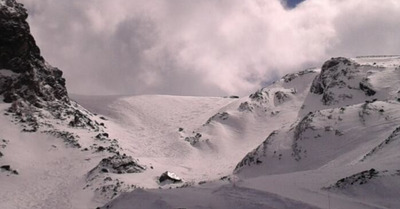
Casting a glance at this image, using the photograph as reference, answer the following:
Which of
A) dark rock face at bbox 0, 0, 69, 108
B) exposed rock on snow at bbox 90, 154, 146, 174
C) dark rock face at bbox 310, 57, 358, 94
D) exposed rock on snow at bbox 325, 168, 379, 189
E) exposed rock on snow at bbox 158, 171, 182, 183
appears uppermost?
dark rock face at bbox 310, 57, 358, 94

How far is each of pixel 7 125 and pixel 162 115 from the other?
36.6 meters

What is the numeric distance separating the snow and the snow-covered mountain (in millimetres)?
119

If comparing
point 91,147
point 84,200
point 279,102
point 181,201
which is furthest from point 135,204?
point 279,102

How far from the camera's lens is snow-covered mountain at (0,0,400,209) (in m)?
16.0

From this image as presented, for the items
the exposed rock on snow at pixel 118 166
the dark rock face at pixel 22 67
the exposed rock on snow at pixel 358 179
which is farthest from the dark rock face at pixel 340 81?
the exposed rock on snow at pixel 358 179

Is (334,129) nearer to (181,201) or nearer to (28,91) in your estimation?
(181,201)

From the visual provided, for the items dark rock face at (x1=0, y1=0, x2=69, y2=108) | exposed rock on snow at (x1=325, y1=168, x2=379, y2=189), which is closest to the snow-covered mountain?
exposed rock on snow at (x1=325, y1=168, x2=379, y2=189)

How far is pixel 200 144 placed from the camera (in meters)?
65.2

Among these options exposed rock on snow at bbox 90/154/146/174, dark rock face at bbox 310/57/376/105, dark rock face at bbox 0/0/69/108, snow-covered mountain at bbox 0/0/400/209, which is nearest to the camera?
snow-covered mountain at bbox 0/0/400/209

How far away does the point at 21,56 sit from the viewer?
6138 centimetres

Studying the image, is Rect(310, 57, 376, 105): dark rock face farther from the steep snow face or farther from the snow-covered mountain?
the snow-covered mountain

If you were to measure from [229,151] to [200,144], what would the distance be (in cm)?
514

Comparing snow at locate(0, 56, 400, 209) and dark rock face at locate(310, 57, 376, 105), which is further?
dark rock face at locate(310, 57, 376, 105)

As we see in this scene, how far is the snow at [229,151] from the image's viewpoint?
15.5 meters
